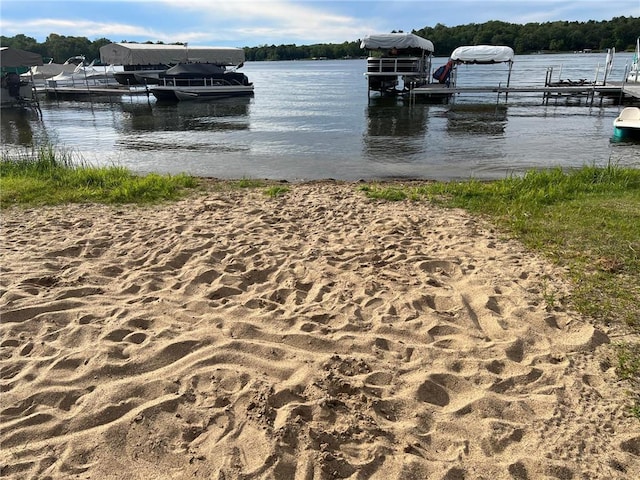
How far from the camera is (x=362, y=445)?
2699 mm

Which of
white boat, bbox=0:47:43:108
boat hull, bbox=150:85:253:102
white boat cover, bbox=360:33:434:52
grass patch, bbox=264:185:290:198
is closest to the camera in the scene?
grass patch, bbox=264:185:290:198

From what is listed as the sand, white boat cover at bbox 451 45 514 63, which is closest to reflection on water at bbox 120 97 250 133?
white boat cover at bbox 451 45 514 63

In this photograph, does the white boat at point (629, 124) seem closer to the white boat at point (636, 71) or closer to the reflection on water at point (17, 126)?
the white boat at point (636, 71)

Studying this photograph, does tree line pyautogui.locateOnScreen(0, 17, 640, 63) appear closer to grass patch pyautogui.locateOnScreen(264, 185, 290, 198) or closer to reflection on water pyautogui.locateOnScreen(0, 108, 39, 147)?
reflection on water pyautogui.locateOnScreen(0, 108, 39, 147)

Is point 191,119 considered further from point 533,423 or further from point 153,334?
point 533,423

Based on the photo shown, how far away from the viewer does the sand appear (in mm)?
2617

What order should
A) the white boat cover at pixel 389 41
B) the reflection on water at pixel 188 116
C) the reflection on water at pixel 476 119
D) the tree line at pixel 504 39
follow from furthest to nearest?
the tree line at pixel 504 39 < the white boat cover at pixel 389 41 < the reflection on water at pixel 188 116 < the reflection on water at pixel 476 119

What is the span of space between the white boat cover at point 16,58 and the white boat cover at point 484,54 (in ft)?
81.6

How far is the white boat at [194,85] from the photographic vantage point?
112 feet

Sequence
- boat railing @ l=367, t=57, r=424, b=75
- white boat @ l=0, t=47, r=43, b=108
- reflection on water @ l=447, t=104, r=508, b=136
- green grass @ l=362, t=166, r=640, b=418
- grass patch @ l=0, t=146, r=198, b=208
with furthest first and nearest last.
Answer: boat railing @ l=367, t=57, r=424, b=75 < white boat @ l=0, t=47, r=43, b=108 < reflection on water @ l=447, t=104, r=508, b=136 < grass patch @ l=0, t=146, r=198, b=208 < green grass @ l=362, t=166, r=640, b=418

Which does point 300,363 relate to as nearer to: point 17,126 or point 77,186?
point 77,186

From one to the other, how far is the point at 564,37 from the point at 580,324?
316ft

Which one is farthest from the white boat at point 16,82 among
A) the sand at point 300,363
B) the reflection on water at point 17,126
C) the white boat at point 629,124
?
the white boat at point 629,124

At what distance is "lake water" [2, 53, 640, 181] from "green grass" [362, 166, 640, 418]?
3.30 m
